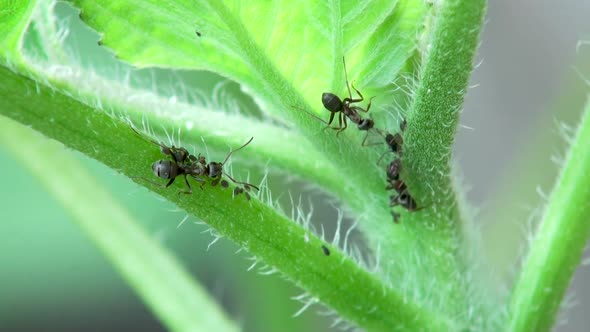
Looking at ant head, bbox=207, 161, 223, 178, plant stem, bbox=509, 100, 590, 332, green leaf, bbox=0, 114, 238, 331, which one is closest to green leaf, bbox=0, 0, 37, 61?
ant head, bbox=207, 161, 223, 178

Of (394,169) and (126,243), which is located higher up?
(394,169)

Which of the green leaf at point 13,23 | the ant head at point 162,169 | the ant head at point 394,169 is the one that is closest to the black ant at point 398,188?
the ant head at point 394,169

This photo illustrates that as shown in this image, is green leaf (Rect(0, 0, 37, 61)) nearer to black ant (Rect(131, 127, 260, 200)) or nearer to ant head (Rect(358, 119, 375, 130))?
black ant (Rect(131, 127, 260, 200))

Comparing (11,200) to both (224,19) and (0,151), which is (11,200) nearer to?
(0,151)

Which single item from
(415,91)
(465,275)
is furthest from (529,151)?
(415,91)

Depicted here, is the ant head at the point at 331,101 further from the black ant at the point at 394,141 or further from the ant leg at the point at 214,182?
the ant leg at the point at 214,182

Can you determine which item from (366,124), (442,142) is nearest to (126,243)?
(366,124)

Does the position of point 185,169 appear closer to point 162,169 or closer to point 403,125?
point 162,169
